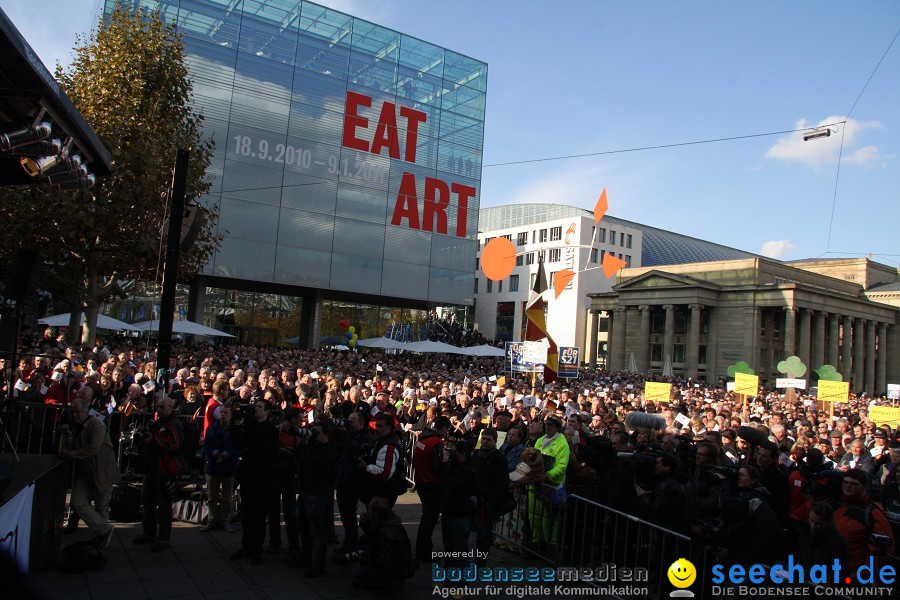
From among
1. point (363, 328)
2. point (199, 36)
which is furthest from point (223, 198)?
point (363, 328)

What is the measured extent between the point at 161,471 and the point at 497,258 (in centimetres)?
1229

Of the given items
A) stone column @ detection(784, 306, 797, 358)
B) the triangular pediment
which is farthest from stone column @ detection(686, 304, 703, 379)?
stone column @ detection(784, 306, 797, 358)

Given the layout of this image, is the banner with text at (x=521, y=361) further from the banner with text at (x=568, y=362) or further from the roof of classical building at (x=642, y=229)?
the roof of classical building at (x=642, y=229)

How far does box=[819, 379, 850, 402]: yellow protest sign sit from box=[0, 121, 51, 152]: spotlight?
Answer: 26863 mm

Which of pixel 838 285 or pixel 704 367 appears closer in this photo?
pixel 704 367

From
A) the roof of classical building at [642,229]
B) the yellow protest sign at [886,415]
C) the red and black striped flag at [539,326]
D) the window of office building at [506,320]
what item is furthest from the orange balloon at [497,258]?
the window of office building at [506,320]

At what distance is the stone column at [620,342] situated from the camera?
2896 inches

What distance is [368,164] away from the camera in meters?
41.9

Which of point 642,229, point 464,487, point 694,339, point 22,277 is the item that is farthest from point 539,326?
point 642,229

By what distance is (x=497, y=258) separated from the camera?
1834 centimetres

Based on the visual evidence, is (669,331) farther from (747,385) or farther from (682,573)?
(682,573)

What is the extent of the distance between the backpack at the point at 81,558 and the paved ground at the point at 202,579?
0.23 ft

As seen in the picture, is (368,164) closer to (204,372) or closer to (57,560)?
(204,372)

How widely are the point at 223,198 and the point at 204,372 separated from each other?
25.3 metres
